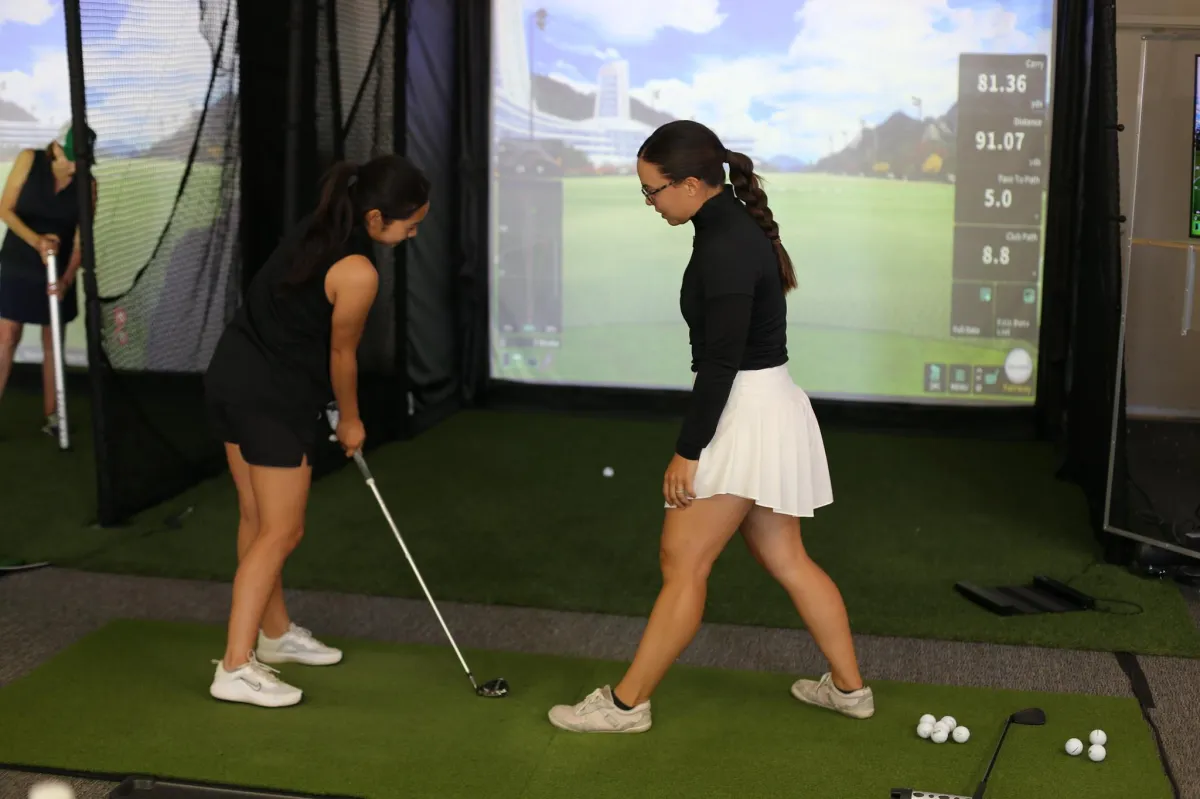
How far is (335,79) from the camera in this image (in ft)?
16.0

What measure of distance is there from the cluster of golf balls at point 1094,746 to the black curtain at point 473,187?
13.9 feet

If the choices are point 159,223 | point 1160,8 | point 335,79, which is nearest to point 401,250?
point 335,79

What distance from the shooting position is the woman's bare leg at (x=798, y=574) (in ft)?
8.63

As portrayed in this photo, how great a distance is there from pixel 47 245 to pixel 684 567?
352cm

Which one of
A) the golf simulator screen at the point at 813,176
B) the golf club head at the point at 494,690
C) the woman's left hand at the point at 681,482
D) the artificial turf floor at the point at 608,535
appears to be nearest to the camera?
the woman's left hand at the point at 681,482

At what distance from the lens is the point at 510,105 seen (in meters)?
6.27

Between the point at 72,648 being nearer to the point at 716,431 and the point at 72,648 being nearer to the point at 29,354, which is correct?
the point at 716,431

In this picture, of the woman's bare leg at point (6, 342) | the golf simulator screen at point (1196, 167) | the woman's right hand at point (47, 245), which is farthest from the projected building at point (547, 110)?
the golf simulator screen at point (1196, 167)

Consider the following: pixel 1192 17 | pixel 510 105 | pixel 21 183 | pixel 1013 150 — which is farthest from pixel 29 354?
pixel 1192 17

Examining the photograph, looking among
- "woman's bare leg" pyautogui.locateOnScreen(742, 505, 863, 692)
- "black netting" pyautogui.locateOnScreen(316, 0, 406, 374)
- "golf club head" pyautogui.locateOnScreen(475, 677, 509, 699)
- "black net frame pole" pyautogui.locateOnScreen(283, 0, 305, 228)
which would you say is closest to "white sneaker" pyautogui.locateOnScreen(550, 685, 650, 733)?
"golf club head" pyautogui.locateOnScreen(475, 677, 509, 699)

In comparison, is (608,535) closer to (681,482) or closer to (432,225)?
(681,482)

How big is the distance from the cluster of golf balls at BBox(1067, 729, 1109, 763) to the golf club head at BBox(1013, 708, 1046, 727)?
0.10 m

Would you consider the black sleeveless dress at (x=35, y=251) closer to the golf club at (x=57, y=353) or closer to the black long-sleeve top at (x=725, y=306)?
the golf club at (x=57, y=353)

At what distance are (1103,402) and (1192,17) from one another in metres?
2.30
